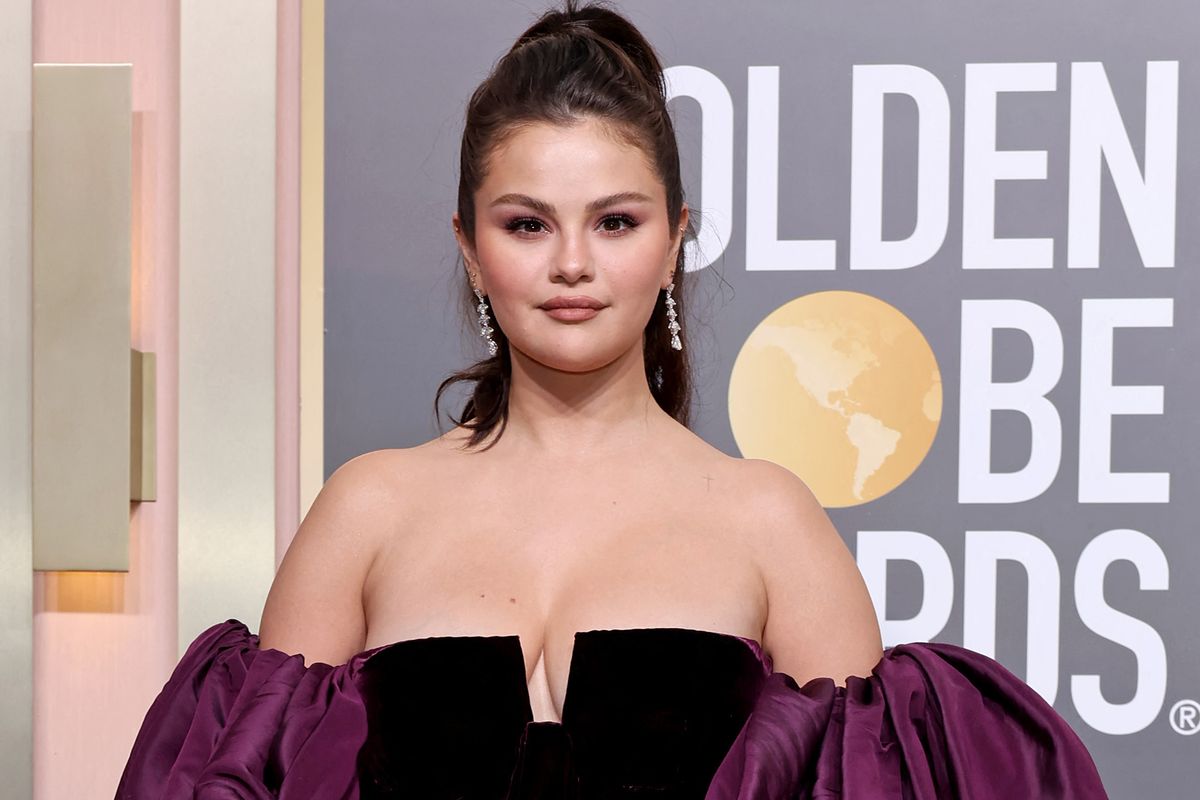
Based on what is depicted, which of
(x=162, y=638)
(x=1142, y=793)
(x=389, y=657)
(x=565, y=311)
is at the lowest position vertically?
(x=1142, y=793)

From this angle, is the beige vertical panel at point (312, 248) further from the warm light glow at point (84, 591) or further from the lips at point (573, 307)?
the lips at point (573, 307)

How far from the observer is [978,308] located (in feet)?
6.22

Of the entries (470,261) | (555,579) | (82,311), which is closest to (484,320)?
(470,261)

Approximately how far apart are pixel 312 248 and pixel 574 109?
0.68m

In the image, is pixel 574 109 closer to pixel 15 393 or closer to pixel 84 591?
pixel 15 393

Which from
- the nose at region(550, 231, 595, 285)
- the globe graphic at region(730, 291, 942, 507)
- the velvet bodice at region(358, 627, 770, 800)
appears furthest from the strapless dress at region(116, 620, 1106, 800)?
the globe graphic at region(730, 291, 942, 507)

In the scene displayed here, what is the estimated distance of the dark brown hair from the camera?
1.38 m

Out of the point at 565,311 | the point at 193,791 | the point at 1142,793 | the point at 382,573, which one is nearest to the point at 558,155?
the point at 565,311

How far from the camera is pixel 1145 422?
1.88 metres

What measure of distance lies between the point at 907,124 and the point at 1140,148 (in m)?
0.32

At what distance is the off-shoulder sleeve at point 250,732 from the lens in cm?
124

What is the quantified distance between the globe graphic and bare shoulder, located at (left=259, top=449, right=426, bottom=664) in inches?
26.6

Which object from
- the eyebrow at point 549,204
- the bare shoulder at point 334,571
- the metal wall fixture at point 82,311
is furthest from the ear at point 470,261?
the metal wall fixture at point 82,311

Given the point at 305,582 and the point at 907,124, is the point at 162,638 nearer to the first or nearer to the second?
the point at 305,582
